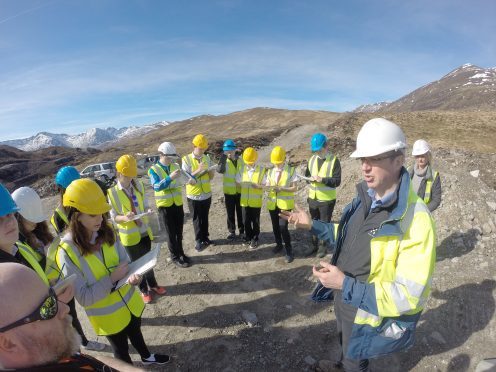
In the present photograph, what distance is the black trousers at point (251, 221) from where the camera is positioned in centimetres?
678

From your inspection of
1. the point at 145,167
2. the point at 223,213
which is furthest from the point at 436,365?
the point at 145,167

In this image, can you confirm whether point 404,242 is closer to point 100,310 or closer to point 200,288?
A: point 100,310

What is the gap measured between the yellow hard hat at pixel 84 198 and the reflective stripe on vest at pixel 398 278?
2588mm

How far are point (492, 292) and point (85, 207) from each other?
612cm

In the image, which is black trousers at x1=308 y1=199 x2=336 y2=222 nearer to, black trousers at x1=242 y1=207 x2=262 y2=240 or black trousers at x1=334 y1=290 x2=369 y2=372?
black trousers at x1=242 y1=207 x2=262 y2=240

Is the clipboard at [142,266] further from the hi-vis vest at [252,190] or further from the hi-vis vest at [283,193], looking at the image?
the hi-vis vest at [252,190]

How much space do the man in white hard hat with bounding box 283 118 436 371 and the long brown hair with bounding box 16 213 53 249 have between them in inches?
134

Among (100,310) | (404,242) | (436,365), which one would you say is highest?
(404,242)

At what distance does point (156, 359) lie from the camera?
3867mm

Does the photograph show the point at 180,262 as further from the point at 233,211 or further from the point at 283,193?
the point at 283,193

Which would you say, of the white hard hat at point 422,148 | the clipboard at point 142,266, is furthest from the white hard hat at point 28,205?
the white hard hat at point 422,148

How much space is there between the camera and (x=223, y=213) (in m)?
9.06

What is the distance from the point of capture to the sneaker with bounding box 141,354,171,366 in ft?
12.5

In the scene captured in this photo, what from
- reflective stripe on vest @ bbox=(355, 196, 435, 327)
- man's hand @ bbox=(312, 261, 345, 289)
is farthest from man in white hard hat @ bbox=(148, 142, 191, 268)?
reflective stripe on vest @ bbox=(355, 196, 435, 327)
